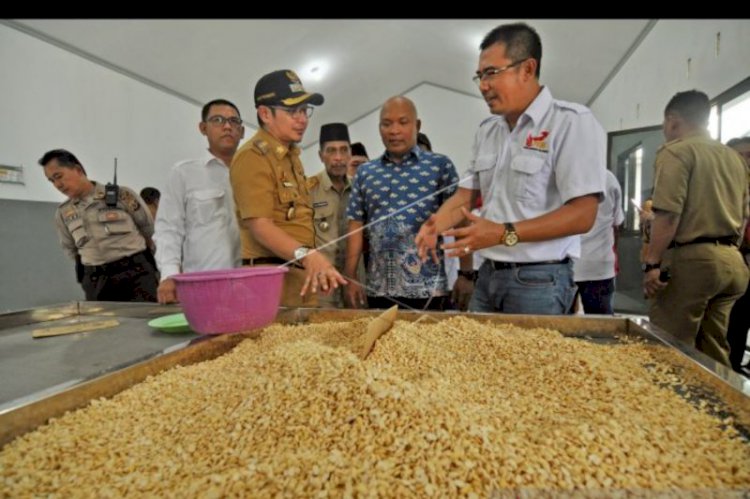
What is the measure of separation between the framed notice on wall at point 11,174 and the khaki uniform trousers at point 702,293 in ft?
13.9

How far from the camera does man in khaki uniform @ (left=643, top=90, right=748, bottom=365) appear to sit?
1.70 m

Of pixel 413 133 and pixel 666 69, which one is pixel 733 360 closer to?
pixel 413 133

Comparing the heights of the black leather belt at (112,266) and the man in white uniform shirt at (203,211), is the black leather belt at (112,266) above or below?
below

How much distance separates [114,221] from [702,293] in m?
3.17

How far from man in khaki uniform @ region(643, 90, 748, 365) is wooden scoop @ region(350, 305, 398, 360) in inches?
54.6

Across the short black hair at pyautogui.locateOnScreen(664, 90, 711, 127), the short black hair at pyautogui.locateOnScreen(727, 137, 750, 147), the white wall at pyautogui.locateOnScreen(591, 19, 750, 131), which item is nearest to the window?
the white wall at pyautogui.locateOnScreen(591, 19, 750, 131)

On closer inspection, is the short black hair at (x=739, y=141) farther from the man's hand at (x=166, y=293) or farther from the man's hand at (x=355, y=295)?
the man's hand at (x=166, y=293)

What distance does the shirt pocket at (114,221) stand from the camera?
2646 millimetres

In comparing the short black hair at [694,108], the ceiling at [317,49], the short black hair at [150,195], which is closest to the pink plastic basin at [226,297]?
the short black hair at [694,108]

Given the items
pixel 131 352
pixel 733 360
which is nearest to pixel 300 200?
pixel 131 352

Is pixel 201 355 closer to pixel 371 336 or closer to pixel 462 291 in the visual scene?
pixel 371 336

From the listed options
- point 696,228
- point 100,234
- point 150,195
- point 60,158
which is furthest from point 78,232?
point 696,228

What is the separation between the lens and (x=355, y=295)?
6.16 feet

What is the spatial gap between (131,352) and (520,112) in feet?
4.41
